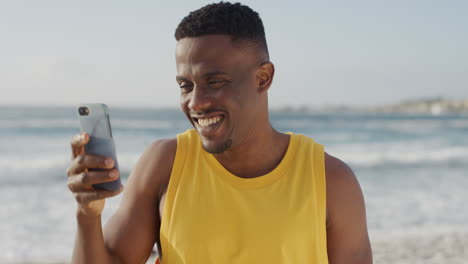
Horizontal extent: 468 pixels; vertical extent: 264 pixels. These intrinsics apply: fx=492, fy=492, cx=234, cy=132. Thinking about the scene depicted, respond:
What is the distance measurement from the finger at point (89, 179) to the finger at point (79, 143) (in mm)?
73

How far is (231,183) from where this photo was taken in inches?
77.6

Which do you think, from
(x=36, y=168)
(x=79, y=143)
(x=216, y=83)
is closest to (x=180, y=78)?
(x=216, y=83)

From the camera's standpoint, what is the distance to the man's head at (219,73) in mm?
1806

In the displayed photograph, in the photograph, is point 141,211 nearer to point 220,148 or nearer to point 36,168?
point 220,148

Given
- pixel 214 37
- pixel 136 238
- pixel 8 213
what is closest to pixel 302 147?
pixel 214 37

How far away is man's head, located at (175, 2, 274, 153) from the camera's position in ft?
5.92

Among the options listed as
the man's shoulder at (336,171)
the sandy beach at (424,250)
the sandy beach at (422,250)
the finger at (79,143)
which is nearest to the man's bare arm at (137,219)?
the finger at (79,143)

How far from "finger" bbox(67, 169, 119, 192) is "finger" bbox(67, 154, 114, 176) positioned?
17 mm

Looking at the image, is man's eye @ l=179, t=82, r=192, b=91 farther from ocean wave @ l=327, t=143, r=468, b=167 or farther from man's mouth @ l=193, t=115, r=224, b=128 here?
ocean wave @ l=327, t=143, r=468, b=167

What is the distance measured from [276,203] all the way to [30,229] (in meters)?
5.91

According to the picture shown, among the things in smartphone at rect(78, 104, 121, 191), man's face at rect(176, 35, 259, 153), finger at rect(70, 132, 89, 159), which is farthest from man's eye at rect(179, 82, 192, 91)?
finger at rect(70, 132, 89, 159)

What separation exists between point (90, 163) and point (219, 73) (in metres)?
0.60

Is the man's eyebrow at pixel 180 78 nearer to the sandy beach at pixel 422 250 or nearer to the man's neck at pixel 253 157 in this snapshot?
the man's neck at pixel 253 157

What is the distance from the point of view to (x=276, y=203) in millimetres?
1947
